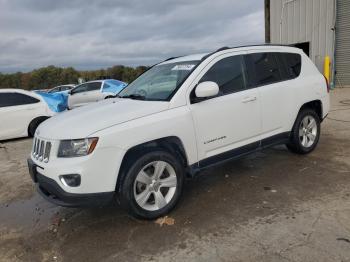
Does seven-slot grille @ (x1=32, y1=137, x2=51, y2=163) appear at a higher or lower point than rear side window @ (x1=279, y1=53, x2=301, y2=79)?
lower

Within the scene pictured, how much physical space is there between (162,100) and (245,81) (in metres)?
1.30

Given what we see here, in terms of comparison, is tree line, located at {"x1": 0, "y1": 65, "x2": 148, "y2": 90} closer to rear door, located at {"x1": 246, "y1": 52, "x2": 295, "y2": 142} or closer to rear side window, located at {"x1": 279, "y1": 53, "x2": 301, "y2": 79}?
rear side window, located at {"x1": 279, "y1": 53, "x2": 301, "y2": 79}

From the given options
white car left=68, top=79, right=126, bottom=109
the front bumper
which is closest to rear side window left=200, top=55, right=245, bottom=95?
the front bumper

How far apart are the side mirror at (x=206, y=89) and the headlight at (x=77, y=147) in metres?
1.33

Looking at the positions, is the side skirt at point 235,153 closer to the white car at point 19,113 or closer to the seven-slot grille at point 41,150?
the seven-slot grille at point 41,150

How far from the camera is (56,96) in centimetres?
1191

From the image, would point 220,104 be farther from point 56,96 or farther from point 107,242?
point 56,96

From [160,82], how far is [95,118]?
4.06ft

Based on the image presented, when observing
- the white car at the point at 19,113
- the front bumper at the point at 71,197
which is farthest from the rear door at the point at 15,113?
the front bumper at the point at 71,197

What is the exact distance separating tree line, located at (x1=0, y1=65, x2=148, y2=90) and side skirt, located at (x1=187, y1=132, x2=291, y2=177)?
3168cm

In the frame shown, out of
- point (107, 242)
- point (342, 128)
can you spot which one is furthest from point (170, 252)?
point (342, 128)

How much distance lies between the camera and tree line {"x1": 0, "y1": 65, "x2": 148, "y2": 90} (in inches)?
1437

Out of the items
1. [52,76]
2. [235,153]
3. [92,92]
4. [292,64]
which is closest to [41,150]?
[235,153]

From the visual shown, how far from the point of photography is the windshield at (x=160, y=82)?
14.3 feet
